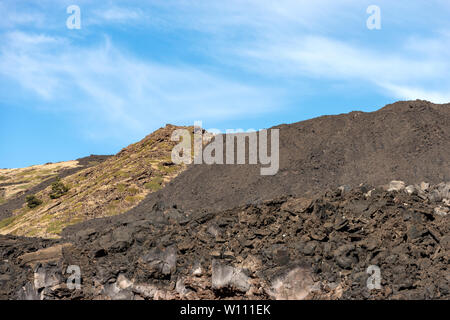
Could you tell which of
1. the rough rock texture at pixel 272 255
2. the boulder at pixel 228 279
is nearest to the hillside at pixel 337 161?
the rough rock texture at pixel 272 255

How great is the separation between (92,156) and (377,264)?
3422 inches

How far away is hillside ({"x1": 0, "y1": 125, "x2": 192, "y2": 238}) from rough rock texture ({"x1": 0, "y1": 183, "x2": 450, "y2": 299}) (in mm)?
23569

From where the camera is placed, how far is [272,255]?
22.0 metres

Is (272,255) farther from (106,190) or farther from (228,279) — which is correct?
(106,190)

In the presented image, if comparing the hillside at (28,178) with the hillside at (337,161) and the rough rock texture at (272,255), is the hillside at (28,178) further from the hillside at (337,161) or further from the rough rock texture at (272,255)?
the rough rock texture at (272,255)

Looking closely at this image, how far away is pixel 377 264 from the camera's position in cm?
2061

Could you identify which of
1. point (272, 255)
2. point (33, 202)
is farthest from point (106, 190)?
point (272, 255)

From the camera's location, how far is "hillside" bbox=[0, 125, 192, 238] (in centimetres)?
5150

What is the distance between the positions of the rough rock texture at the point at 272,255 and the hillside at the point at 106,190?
23.6m

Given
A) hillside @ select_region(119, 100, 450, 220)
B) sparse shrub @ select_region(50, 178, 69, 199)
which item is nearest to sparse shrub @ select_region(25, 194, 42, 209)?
sparse shrub @ select_region(50, 178, 69, 199)

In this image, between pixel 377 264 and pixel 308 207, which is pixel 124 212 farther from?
pixel 377 264

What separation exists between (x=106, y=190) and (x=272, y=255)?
37009mm

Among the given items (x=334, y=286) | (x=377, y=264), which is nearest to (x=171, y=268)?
(x=334, y=286)
